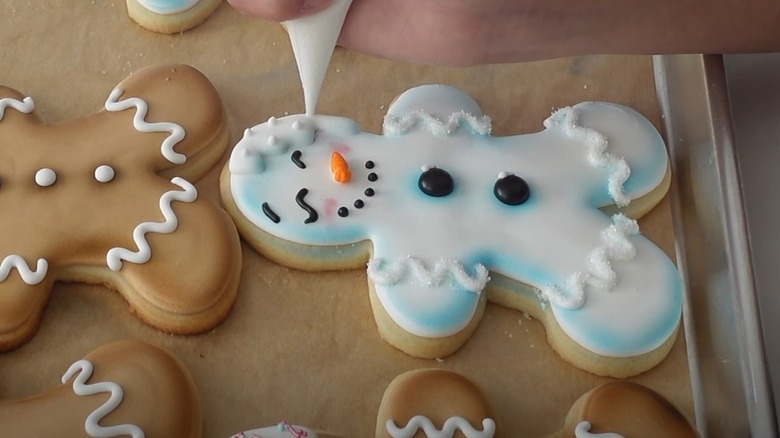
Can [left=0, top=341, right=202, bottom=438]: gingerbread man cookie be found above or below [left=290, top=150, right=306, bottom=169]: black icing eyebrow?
below

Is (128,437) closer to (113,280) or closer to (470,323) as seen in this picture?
(113,280)

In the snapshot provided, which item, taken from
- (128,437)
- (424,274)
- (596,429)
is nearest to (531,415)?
(596,429)

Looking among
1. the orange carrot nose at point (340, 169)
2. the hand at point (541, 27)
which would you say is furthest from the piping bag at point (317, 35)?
the orange carrot nose at point (340, 169)

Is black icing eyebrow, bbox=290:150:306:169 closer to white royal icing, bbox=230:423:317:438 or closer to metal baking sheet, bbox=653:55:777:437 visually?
white royal icing, bbox=230:423:317:438

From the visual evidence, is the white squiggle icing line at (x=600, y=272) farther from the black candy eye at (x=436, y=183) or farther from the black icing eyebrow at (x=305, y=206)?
the black icing eyebrow at (x=305, y=206)

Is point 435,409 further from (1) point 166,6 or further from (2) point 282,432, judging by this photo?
(1) point 166,6

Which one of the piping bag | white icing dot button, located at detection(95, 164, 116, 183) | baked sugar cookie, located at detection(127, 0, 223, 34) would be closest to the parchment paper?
baked sugar cookie, located at detection(127, 0, 223, 34)
